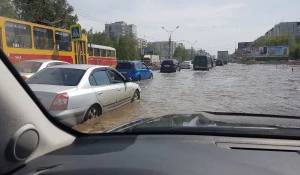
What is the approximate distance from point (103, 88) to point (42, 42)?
24.0ft

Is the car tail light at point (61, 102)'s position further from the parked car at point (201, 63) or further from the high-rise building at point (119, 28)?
the parked car at point (201, 63)

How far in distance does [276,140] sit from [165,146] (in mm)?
739

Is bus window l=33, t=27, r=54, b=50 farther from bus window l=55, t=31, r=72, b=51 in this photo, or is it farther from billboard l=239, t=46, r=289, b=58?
billboard l=239, t=46, r=289, b=58

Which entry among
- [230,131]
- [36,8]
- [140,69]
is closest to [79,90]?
[36,8]

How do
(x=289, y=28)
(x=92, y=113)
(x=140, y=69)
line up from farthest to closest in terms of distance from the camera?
(x=289, y=28) → (x=140, y=69) → (x=92, y=113)

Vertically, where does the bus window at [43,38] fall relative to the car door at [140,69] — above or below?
above

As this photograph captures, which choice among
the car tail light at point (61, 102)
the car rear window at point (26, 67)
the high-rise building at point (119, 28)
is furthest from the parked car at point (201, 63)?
the car tail light at point (61, 102)

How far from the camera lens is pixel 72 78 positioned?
5.88 meters

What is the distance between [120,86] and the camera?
298 inches

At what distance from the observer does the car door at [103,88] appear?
617cm

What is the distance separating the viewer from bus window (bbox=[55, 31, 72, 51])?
13614 millimetres

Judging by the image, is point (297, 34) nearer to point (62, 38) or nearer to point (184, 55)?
A: point (184, 55)

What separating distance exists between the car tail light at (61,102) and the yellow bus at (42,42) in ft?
11.5

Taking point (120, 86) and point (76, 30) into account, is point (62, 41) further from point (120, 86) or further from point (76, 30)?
point (120, 86)
